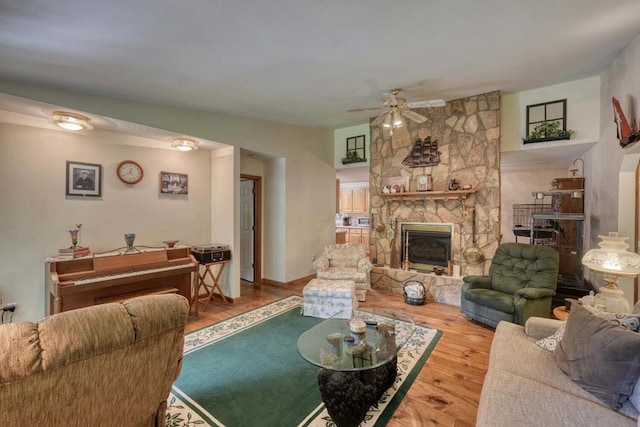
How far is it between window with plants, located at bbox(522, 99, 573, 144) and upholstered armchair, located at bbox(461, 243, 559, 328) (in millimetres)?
1572

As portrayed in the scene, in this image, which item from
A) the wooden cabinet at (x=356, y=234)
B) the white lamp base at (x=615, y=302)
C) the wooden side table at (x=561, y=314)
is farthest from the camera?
the wooden cabinet at (x=356, y=234)

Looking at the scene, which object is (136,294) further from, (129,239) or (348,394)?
(348,394)

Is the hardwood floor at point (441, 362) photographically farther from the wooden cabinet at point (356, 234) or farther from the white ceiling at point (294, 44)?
the wooden cabinet at point (356, 234)

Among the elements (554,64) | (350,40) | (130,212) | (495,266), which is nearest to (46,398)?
(350,40)

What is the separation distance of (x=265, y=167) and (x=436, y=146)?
9.92ft

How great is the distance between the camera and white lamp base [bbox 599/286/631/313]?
7.31 ft

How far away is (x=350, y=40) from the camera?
233 cm

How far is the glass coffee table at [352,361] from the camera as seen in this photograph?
1.72 metres

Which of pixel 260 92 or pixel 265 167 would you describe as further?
pixel 265 167

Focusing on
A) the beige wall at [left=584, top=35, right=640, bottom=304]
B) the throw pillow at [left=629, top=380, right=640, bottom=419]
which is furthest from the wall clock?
the beige wall at [left=584, top=35, right=640, bottom=304]

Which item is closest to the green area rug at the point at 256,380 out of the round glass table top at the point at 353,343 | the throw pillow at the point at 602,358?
the round glass table top at the point at 353,343

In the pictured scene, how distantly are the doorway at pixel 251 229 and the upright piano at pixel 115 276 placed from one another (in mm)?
1551

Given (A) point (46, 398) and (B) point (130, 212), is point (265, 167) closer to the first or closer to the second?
(B) point (130, 212)

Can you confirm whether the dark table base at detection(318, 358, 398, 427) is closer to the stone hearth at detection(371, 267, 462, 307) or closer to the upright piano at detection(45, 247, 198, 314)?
the upright piano at detection(45, 247, 198, 314)
